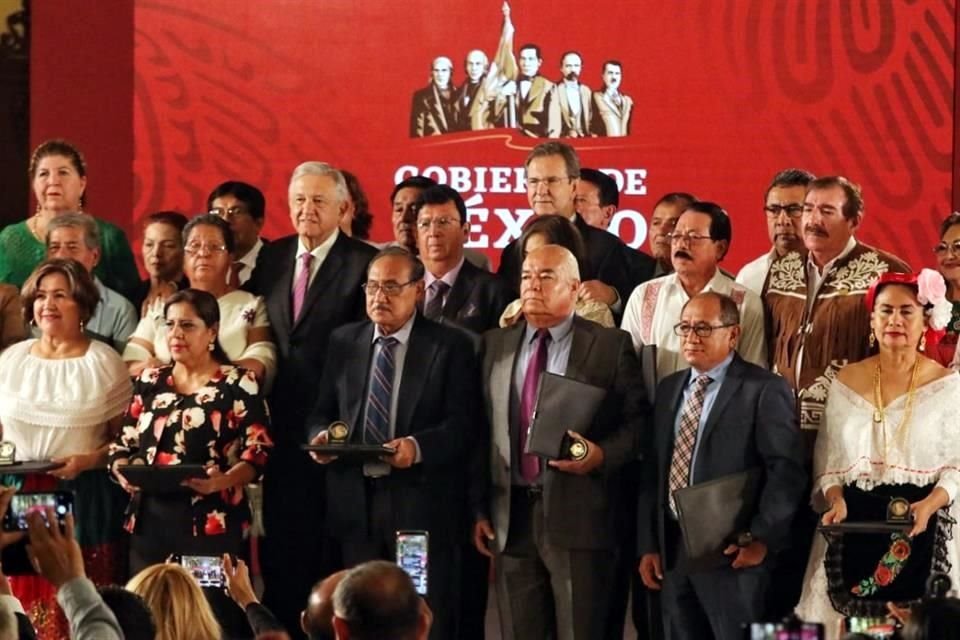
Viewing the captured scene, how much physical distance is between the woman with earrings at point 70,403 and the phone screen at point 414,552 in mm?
1095

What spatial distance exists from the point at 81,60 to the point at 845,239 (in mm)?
4132

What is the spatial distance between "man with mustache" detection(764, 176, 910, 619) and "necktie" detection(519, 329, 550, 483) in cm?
78

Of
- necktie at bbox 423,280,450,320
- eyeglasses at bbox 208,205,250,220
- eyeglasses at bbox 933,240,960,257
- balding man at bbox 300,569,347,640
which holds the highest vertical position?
eyeglasses at bbox 208,205,250,220

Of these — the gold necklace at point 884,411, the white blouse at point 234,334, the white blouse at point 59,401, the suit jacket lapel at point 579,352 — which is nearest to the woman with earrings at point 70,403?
the white blouse at point 59,401

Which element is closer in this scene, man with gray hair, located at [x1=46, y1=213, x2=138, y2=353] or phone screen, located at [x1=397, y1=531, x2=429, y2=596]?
phone screen, located at [x1=397, y1=531, x2=429, y2=596]

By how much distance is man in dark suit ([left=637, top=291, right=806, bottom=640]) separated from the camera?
18.9 ft

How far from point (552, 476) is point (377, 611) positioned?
2599mm

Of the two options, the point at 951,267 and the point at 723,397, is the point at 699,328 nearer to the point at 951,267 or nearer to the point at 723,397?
the point at 723,397

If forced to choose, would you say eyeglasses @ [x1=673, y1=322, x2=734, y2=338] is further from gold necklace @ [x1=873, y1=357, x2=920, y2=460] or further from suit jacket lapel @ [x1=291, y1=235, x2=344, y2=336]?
suit jacket lapel @ [x1=291, y1=235, x2=344, y2=336]

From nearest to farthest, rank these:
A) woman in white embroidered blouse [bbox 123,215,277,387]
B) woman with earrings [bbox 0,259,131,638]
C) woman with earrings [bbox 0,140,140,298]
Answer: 1. woman with earrings [bbox 0,259,131,638]
2. woman in white embroidered blouse [bbox 123,215,277,387]
3. woman with earrings [bbox 0,140,140,298]

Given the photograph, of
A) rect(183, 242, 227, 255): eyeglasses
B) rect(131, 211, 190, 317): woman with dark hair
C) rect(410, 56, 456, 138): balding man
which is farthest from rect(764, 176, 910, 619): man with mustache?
rect(410, 56, 456, 138): balding man

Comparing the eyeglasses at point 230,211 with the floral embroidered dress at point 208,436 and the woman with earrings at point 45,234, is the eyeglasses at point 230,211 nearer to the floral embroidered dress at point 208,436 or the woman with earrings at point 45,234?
the woman with earrings at point 45,234

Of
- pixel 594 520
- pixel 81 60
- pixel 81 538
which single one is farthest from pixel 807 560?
pixel 81 60

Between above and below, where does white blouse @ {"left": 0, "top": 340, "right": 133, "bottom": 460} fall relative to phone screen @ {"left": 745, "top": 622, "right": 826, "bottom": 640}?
above
